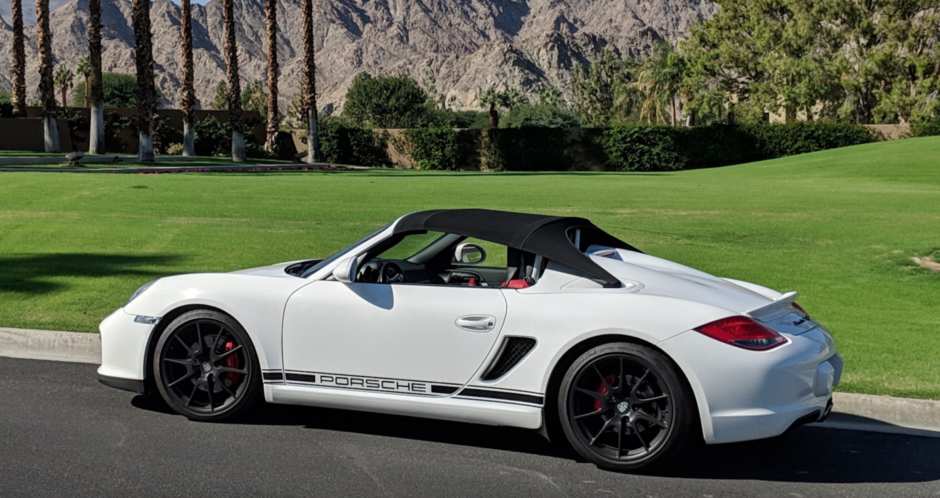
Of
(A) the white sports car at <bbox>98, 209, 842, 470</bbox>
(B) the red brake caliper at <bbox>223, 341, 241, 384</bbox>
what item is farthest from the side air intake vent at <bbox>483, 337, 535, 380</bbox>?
(B) the red brake caliper at <bbox>223, 341, 241, 384</bbox>

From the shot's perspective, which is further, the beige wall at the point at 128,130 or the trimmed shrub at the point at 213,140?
the trimmed shrub at the point at 213,140

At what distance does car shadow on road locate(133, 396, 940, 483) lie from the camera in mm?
5066

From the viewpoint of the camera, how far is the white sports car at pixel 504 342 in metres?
4.81

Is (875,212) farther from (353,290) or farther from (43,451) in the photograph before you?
(43,451)

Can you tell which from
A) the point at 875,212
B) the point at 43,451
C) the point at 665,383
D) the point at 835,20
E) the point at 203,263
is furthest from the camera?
the point at 835,20

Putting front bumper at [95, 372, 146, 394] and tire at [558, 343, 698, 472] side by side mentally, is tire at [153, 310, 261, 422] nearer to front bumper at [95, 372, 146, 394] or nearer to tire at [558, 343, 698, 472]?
front bumper at [95, 372, 146, 394]

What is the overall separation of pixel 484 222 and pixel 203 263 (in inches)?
298

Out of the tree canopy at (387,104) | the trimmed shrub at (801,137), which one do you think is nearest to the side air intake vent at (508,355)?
the trimmed shrub at (801,137)

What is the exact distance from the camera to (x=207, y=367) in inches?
224

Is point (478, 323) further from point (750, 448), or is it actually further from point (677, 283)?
point (750, 448)

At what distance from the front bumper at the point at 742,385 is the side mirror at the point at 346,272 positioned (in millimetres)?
1784

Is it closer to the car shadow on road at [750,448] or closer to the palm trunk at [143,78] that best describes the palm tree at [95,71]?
the palm trunk at [143,78]

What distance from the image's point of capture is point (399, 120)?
115375 mm

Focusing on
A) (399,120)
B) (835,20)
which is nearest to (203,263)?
(835,20)
